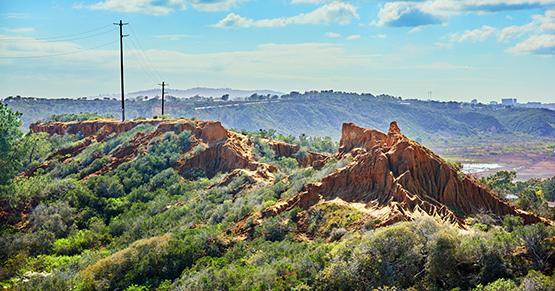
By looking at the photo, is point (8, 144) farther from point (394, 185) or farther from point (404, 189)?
point (404, 189)

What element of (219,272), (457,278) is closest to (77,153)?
(219,272)

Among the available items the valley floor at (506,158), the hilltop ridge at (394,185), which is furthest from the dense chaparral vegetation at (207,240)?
the valley floor at (506,158)

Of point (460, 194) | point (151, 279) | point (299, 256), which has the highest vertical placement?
point (460, 194)

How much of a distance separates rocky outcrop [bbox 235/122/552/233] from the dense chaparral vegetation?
1.41m

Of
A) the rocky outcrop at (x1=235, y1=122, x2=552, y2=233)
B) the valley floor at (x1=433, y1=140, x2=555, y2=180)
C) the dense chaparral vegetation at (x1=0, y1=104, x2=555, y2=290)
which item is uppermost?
the rocky outcrop at (x1=235, y1=122, x2=552, y2=233)

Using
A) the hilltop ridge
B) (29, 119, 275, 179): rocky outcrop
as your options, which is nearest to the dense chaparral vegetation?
(29, 119, 275, 179): rocky outcrop

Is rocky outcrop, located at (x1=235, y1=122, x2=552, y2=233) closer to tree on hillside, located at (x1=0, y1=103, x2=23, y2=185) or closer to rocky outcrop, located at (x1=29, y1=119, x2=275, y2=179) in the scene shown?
rocky outcrop, located at (x1=29, y1=119, x2=275, y2=179)

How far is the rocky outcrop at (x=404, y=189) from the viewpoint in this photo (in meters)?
30.7

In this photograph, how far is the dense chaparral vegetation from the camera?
80.7 ft

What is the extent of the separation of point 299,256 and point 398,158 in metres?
9.22

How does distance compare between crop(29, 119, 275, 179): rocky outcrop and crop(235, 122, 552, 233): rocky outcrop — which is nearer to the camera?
crop(235, 122, 552, 233): rocky outcrop

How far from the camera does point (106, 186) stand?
49.8 m

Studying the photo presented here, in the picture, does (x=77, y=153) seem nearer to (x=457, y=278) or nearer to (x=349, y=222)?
(x=349, y=222)

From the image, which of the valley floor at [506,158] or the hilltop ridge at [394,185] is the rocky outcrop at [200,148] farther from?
the valley floor at [506,158]
